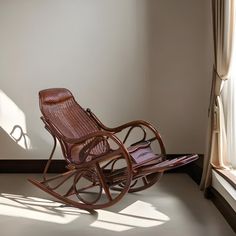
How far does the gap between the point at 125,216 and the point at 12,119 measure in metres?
2.11

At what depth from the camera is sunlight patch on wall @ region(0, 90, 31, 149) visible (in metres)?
4.64

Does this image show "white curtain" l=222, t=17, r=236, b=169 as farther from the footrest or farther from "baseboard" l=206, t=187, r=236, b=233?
the footrest

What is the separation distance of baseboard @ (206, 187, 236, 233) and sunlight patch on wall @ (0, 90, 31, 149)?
7.49 ft

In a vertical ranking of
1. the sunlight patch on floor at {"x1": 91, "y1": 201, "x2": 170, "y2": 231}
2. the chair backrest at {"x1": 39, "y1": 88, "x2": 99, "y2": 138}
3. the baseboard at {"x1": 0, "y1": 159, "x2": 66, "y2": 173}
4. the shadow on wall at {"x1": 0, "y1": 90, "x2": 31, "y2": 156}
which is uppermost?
the chair backrest at {"x1": 39, "y1": 88, "x2": 99, "y2": 138}

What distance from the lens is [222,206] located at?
3238 mm

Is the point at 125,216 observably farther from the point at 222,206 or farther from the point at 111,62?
the point at 111,62

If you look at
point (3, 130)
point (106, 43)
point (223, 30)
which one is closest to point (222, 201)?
point (223, 30)

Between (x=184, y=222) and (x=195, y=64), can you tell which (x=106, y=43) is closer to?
(x=195, y=64)

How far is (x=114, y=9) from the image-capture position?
4.49m

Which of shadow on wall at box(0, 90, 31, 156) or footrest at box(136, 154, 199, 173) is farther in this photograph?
shadow on wall at box(0, 90, 31, 156)

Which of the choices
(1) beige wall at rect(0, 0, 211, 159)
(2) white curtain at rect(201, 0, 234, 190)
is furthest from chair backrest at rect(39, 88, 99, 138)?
(2) white curtain at rect(201, 0, 234, 190)

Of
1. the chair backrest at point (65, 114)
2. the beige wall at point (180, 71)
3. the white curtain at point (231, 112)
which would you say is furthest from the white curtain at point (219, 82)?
the chair backrest at point (65, 114)

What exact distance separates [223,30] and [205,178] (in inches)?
54.1

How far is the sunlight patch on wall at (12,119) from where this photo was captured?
15.2 feet
